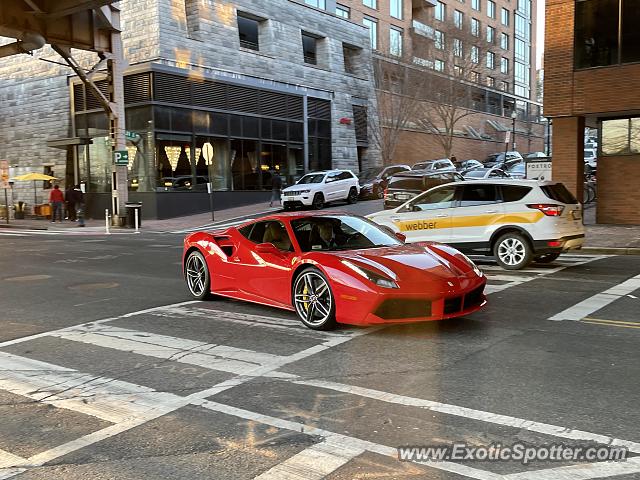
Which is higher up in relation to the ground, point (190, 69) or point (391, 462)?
point (190, 69)

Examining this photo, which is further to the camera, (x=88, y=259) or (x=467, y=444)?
(x=88, y=259)

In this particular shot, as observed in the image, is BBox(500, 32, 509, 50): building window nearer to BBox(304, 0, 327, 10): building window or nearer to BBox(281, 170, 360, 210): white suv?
BBox(304, 0, 327, 10): building window

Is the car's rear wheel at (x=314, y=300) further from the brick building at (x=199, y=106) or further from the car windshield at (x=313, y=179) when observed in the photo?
the brick building at (x=199, y=106)

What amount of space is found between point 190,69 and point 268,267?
79.1ft

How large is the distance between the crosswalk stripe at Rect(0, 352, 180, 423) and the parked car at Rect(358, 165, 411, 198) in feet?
84.7

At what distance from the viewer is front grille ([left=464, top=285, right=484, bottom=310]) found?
659 cm

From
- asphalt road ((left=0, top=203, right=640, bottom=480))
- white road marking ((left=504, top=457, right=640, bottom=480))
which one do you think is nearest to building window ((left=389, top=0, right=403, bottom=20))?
asphalt road ((left=0, top=203, right=640, bottom=480))

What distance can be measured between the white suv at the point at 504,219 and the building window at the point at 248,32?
2382cm

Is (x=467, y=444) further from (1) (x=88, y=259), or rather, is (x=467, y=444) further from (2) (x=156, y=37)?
(2) (x=156, y=37)

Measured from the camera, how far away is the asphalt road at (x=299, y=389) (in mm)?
3605

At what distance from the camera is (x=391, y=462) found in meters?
3.52

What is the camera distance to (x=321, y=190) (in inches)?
1066

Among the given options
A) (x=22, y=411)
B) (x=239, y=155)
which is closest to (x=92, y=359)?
(x=22, y=411)

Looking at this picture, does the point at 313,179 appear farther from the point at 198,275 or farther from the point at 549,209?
the point at 198,275
